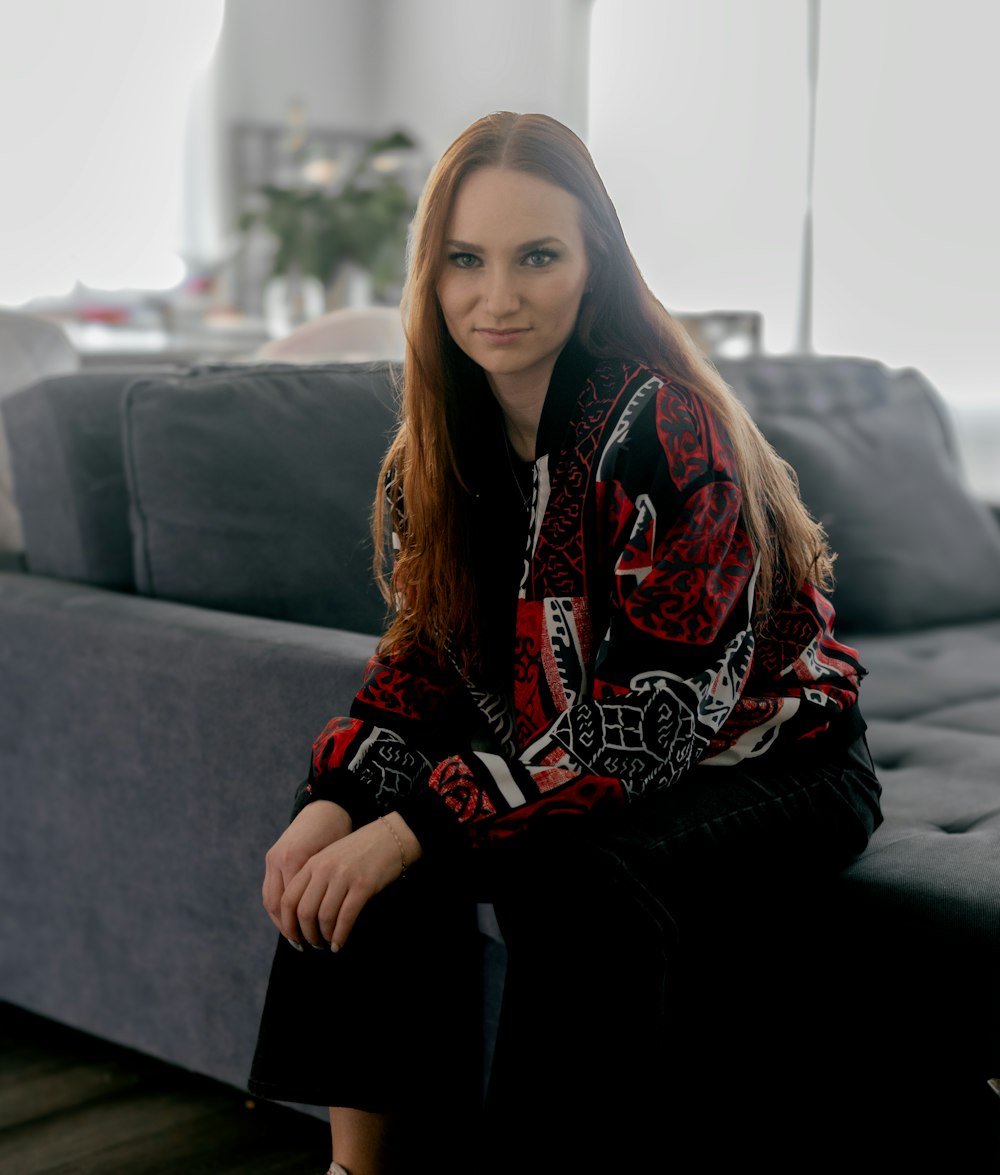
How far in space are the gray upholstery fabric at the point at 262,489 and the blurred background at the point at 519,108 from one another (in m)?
2.33

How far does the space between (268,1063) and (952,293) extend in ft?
12.3

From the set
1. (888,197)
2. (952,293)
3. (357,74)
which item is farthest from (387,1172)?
(357,74)

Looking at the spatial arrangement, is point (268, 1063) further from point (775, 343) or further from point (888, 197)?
point (775, 343)

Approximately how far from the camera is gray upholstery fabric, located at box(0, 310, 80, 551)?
1.91m

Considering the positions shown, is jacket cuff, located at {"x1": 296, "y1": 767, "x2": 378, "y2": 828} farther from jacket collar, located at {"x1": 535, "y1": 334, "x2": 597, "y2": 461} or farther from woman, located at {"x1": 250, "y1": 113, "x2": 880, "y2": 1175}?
jacket collar, located at {"x1": 535, "y1": 334, "x2": 597, "y2": 461}

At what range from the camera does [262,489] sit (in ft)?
5.21

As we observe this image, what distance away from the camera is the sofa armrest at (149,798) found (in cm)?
140

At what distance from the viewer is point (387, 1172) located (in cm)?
112

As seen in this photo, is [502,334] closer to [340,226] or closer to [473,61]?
[340,226]

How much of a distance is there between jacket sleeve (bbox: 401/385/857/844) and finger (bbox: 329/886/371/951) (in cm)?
7

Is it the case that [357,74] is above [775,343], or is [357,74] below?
above

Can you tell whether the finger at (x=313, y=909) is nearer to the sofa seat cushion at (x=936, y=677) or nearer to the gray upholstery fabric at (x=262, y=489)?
the gray upholstery fabric at (x=262, y=489)

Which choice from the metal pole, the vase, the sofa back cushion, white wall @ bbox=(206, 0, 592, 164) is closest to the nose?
the sofa back cushion

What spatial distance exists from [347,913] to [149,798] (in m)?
0.59
